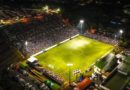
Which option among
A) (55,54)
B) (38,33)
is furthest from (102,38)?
(38,33)

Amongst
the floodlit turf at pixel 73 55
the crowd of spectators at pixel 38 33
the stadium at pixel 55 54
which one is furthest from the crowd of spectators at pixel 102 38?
the crowd of spectators at pixel 38 33

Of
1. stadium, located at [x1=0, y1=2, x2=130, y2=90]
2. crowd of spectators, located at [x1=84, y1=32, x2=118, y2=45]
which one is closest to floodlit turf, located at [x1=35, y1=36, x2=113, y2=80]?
stadium, located at [x1=0, y1=2, x2=130, y2=90]

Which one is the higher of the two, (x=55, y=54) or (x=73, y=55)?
(x=55, y=54)

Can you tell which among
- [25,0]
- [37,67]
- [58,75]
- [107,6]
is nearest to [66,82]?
[58,75]

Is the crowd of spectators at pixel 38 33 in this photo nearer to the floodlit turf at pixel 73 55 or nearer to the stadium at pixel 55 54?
the stadium at pixel 55 54

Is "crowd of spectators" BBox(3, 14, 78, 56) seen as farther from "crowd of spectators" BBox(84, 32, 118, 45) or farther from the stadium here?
"crowd of spectators" BBox(84, 32, 118, 45)

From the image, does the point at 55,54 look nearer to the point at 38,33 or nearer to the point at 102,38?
the point at 38,33
